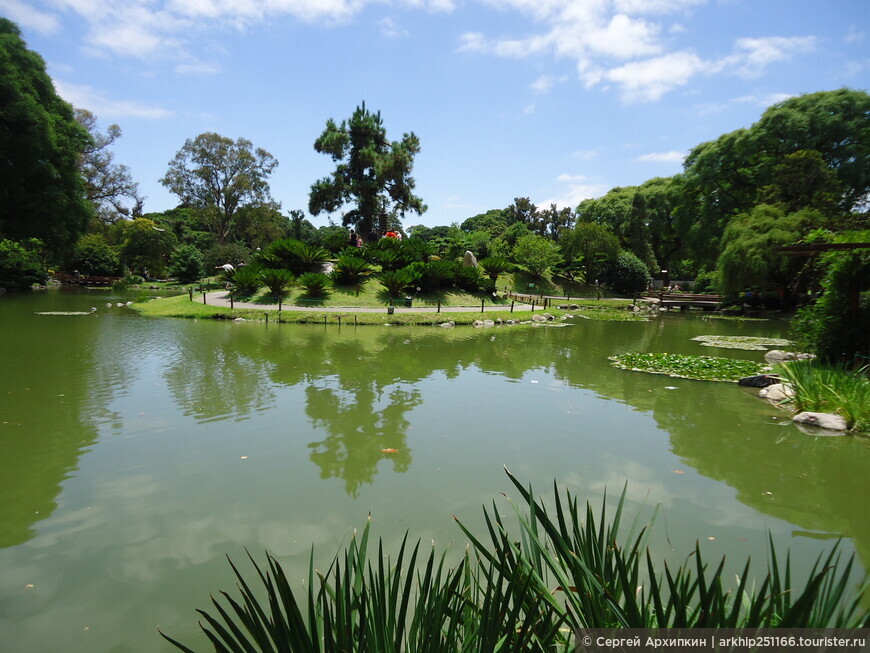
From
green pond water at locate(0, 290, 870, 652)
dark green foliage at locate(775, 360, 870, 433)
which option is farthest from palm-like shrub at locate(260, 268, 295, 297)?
dark green foliage at locate(775, 360, 870, 433)

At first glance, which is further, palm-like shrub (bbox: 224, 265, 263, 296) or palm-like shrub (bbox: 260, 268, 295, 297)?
palm-like shrub (bbox: 224, 265, 263, 296)

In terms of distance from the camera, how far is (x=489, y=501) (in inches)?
178

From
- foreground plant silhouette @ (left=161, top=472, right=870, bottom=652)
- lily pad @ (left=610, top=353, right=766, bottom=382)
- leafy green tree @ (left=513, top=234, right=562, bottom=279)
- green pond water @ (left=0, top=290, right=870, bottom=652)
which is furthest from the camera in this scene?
leafy green tree @ (left=513, top=234, right=562, bottom=279)

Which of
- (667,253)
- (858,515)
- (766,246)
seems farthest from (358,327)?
(667,253)

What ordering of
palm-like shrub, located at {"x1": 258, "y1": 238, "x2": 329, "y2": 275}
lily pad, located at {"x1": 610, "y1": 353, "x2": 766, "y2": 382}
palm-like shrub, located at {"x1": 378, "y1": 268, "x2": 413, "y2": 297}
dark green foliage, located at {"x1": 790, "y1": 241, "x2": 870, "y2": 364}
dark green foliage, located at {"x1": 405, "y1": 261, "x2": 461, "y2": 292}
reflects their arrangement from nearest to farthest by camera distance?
dark green foliage, located at {"x1": 790, "y1": 241, "x2": 870, "y2": 364}, lily pad, located at {"x1": 610, "y1": 353, "x2": 766, "y2": 382}, palm-like shrub, located at {"x1": 378, "y1": 268, "x2": 413, "y2": 297}, dark green foliage, located at {"x1": 405, "y1": 261, "x2": 461, "y2": 292}, palm-like shrub, located at {"x1": 258, "y1": 238, "x2": 329, "y2": 275}

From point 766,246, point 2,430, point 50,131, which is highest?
point 50,131

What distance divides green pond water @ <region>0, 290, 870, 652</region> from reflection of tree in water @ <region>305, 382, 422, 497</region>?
0.12 feet

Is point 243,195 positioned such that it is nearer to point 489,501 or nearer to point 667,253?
point 667,253

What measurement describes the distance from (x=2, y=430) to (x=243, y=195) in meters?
49.3

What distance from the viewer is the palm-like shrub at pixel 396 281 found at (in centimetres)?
2519

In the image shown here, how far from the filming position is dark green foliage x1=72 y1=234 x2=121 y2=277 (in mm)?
39938

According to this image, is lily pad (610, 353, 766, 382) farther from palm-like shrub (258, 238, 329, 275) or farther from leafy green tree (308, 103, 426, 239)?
leafy green tree (308, 103, 426, 239)

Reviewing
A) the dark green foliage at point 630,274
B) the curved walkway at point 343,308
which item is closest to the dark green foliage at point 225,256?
the curved walkway at point 343,308

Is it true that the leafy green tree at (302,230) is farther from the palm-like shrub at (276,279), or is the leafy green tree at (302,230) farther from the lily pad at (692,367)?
the lily pad at (692,367)
